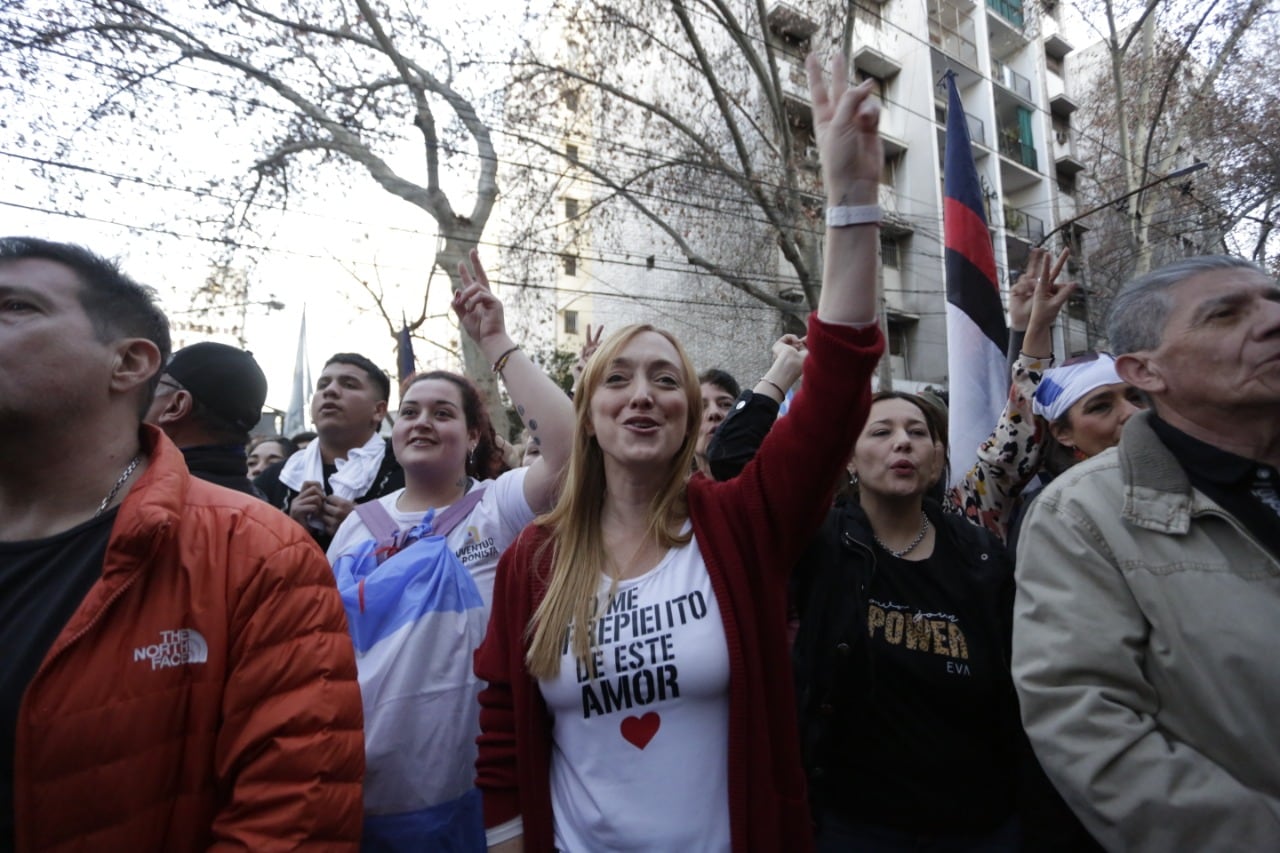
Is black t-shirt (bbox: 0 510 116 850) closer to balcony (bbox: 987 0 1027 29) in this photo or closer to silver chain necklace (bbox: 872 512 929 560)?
silver chain necklace (bbox: 872 512 929 560)

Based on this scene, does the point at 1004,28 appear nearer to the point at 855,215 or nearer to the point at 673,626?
the point at 855,215

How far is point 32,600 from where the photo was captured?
1.37 meters

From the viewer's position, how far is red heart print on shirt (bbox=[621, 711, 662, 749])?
1.58 metres

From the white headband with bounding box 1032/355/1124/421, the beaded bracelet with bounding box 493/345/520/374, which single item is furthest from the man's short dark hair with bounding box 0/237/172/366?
the white headband with bounding box 1032/355/1124/421

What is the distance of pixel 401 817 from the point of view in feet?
6.07

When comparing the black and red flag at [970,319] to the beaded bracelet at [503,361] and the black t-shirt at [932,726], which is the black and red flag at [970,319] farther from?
the beaded bracelet at [503,361]

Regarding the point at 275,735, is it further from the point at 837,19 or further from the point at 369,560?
the point at 837,19

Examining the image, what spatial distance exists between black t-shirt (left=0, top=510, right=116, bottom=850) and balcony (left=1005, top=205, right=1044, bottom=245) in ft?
89.3

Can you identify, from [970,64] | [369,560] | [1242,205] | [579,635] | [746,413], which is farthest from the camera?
[970,64]

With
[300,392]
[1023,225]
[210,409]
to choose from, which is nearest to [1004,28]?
[1023,225]

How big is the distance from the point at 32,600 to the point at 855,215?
1775 millimetres

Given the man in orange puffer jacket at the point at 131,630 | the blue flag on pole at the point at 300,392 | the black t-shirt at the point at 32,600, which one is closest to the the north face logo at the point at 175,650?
the man in orange puffer jacket at the point at 131,630

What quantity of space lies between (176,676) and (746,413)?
1.71 metres

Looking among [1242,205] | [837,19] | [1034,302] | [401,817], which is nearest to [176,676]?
[401,817]
